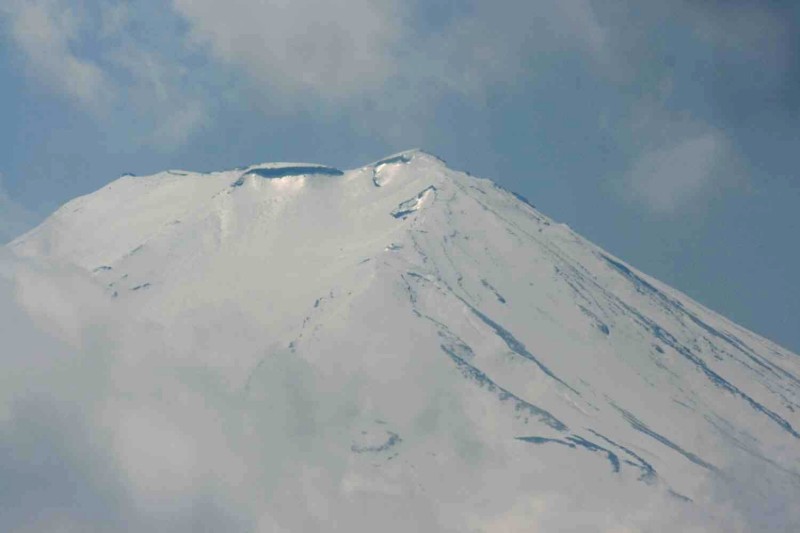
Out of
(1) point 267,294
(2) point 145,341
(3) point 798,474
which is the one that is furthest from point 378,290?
(3) point 798,474

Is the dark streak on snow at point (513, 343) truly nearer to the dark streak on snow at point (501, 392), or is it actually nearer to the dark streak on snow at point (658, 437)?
the dark streak on snow at point (658, 437)

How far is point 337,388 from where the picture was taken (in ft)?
536

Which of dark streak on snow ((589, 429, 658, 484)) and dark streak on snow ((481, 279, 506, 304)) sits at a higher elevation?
dark streak on snow ((481, 279, 506, 304))

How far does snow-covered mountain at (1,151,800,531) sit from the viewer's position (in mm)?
147625

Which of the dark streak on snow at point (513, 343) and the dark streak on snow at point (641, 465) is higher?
the dark streak on snow at point (513, 343)

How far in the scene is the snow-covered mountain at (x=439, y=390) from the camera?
14762 centimetres

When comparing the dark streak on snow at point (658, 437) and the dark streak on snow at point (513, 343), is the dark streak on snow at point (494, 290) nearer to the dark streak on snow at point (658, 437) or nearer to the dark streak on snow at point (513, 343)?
the dark streak on snow at point (513, 343)

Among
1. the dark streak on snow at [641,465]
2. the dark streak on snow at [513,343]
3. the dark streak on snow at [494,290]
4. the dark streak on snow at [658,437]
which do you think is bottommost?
the dark streak on snow at [641,465]

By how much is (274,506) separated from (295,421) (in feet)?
54.5

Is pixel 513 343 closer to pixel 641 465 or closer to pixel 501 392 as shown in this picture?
pixel 501 392

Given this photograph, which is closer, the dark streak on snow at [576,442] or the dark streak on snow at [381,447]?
the dark streak on snow at [381,447]

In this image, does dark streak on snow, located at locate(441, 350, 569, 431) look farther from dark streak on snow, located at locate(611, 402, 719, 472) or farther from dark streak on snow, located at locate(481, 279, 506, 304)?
dark streak on snow, located at locate(481, 279, 506, 304)

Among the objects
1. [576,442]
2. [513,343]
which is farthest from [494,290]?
[576,442]

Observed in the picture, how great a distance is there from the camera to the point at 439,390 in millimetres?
163000
